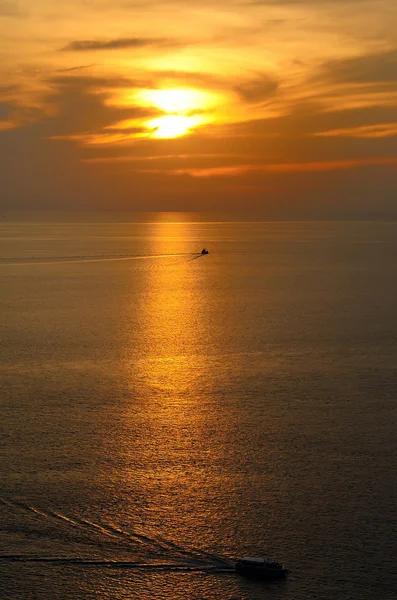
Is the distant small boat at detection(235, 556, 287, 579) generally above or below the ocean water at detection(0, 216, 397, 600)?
below

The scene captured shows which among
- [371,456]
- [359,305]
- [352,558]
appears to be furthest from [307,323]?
[352,558]

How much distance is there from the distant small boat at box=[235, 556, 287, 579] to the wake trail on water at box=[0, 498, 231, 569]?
0.85 metres

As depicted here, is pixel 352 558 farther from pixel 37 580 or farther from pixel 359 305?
pixel 359 305

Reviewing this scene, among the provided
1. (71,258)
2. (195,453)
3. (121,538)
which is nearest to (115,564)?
(121,538)

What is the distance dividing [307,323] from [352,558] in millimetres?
42122

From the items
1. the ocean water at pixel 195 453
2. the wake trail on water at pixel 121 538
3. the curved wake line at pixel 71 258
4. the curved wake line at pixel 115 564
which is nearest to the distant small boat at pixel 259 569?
the ocean water at pixel 195 453

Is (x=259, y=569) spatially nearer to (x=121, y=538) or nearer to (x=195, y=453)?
(x=121, y=538)

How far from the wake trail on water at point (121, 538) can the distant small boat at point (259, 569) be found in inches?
33.5

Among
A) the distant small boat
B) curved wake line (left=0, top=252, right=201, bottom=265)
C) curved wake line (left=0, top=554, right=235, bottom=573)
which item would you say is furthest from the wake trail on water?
curved wake line (left=0, top=252, right=201, bottom=265)

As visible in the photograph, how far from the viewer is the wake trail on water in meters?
27.1

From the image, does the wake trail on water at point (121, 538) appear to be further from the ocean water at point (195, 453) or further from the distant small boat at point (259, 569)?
the distant small boat at point (259, 569)

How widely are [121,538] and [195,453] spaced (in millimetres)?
8490

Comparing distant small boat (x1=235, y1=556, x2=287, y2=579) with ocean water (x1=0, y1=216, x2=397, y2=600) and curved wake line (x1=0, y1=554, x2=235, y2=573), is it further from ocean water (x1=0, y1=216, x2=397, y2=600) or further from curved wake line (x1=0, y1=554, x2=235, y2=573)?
curved wake line (x1=0, y1=554, x2=235, y2=573)

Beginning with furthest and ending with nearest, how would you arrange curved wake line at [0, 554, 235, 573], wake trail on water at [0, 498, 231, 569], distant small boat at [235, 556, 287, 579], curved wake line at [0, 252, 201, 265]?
curved wake line at [0, 252, 201, 265] < wake trail on water at [0, 498, 231, 569] < curved wake line at [0, 554, 235, 573] < distant small boat at [235, 556, 287, 579]
